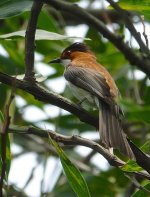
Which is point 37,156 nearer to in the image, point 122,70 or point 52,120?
point 52,120

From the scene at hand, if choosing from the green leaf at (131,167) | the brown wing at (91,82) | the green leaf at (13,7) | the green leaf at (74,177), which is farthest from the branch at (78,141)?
the brown wing at (91,82)

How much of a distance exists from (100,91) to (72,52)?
5.86 ft

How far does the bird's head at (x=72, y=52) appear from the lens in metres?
6.84

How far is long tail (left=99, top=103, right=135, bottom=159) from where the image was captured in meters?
3.77

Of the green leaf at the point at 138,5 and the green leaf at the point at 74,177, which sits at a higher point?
the green leaf at the point at 138,5

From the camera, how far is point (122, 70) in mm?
6543

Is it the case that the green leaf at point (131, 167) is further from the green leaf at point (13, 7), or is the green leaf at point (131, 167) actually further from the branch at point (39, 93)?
the green leaf at point (13, 7)

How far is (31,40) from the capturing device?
3.34 m

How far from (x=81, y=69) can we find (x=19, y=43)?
1280mm

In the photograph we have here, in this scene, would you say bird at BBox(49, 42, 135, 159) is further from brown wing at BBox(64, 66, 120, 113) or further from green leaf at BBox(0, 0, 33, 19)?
green leaf at BBox(0, 0, 33, 19)

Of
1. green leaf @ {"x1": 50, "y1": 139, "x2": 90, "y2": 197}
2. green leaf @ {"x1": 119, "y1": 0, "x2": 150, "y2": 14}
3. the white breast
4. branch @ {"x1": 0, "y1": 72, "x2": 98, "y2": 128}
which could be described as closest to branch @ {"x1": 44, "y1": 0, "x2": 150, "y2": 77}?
branch @ {"x1": 0, "y1": 72, "x2": 98, "y2": 128}

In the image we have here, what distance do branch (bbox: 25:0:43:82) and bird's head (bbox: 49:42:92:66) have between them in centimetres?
327

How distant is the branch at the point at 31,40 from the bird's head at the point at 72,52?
3.27 metres

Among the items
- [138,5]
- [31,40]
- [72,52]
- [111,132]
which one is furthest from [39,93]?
[72,52]
